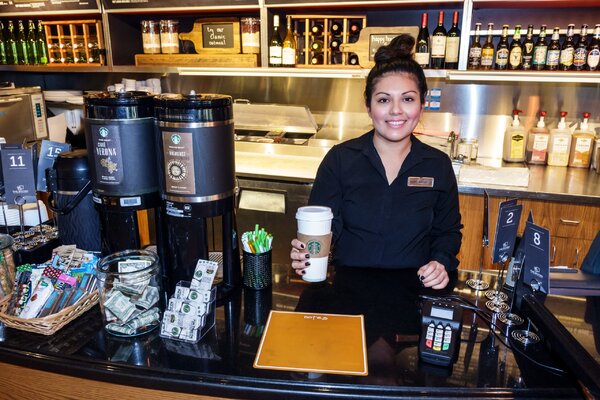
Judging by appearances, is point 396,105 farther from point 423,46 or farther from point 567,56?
point 567,56

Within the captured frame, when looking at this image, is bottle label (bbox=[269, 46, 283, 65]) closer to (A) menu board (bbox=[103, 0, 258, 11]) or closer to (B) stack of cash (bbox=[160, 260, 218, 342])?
(A) menu board (bbox=[103, 0, 258, 11])

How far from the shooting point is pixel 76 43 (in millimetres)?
3479

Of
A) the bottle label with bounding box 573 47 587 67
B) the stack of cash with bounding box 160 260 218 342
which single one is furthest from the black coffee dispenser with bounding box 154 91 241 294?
the bottle label with bounding box 573 47 587 67

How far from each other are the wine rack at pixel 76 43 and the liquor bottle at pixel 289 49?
138 cm

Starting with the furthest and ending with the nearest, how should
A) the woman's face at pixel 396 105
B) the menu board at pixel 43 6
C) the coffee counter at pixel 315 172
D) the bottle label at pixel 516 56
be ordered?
the menu board at pixel 43 6 < the bottle label at pixel 516 56 < the coffee counter at pixel 315 172 < the woman's face at pixel 396 105

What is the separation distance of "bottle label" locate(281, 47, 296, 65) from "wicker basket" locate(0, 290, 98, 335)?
2253mm

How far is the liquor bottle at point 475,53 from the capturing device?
2.88 m

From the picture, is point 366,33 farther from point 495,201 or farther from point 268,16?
point 495,201

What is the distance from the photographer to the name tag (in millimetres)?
1680

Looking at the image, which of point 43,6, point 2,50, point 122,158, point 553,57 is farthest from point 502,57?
point 2,50

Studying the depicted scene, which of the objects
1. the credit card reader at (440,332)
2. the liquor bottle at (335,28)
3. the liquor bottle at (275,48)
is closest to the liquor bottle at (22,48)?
the liquor bottle at (275,48)

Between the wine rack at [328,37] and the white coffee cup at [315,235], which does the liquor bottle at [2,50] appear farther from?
the white coffee cup at [315,235]

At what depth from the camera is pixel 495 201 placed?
259 cm

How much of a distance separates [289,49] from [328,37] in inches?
10.7
